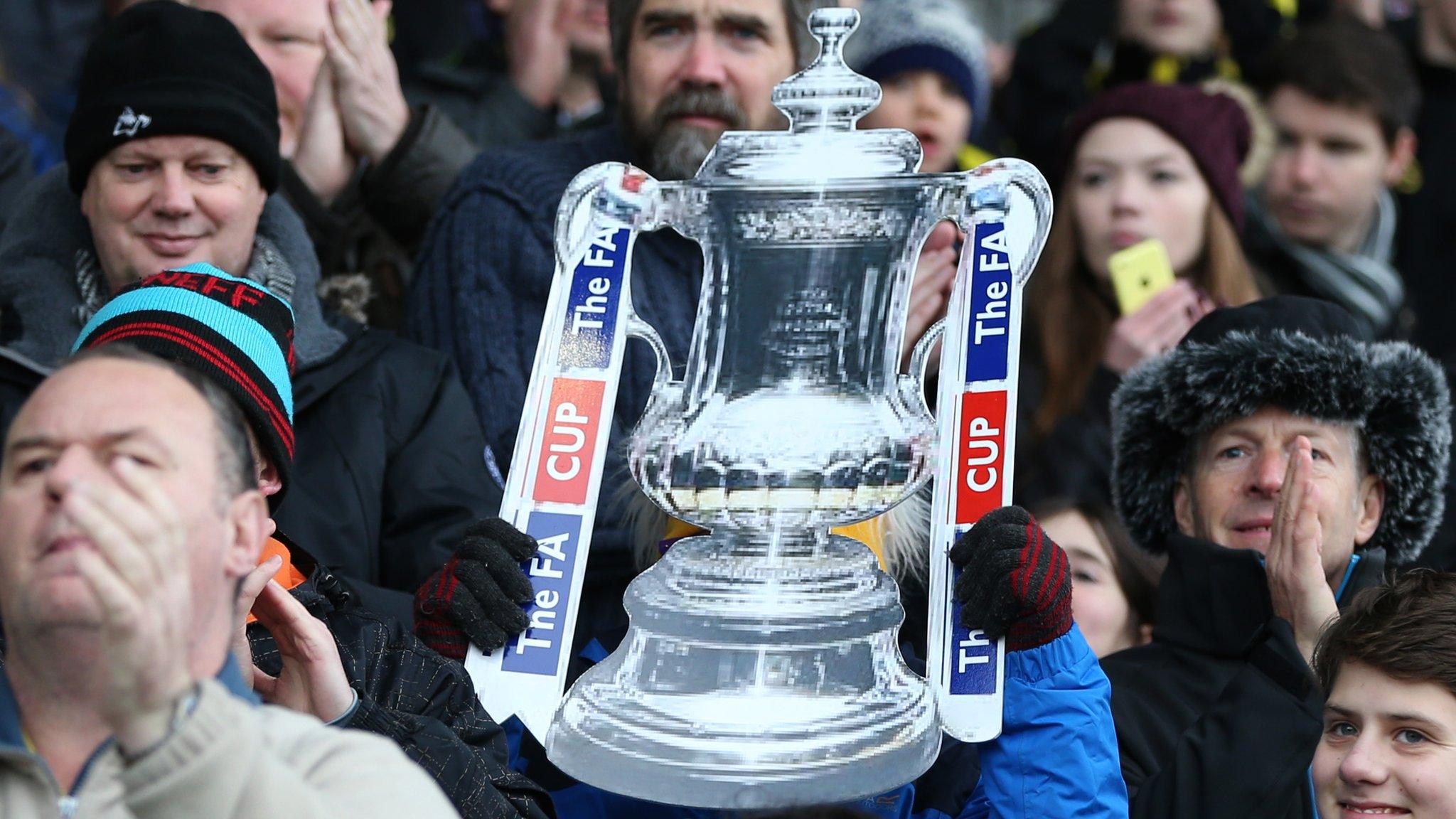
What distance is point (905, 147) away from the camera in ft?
6.55

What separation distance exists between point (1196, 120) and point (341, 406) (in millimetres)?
2164

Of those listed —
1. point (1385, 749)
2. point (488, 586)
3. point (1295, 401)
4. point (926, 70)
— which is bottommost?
point (1385, 749)

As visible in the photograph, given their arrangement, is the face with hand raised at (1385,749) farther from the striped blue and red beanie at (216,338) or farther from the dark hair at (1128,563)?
the striped blue and red beanie at (216,338)

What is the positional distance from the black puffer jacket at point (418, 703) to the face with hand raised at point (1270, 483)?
128 cm

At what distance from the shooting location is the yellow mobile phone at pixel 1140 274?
3.94m

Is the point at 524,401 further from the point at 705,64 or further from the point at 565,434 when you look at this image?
the point at 565,434

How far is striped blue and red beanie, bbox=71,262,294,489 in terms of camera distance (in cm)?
206

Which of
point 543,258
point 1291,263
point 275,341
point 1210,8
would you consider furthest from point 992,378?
point 1210,8

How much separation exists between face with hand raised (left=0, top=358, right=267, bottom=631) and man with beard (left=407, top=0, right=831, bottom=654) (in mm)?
1538

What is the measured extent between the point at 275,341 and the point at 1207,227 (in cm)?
256

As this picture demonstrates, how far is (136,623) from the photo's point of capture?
1.40 m

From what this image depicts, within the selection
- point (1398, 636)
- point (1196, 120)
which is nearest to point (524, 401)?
point (1398, 636)

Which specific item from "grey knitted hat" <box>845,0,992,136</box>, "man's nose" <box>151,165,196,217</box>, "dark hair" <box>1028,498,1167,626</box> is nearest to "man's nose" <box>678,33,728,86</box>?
"man's nose" <box>151,165,196,217</box>

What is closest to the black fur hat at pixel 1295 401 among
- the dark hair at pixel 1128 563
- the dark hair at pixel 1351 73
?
the dark hair at pixel 1128 563
